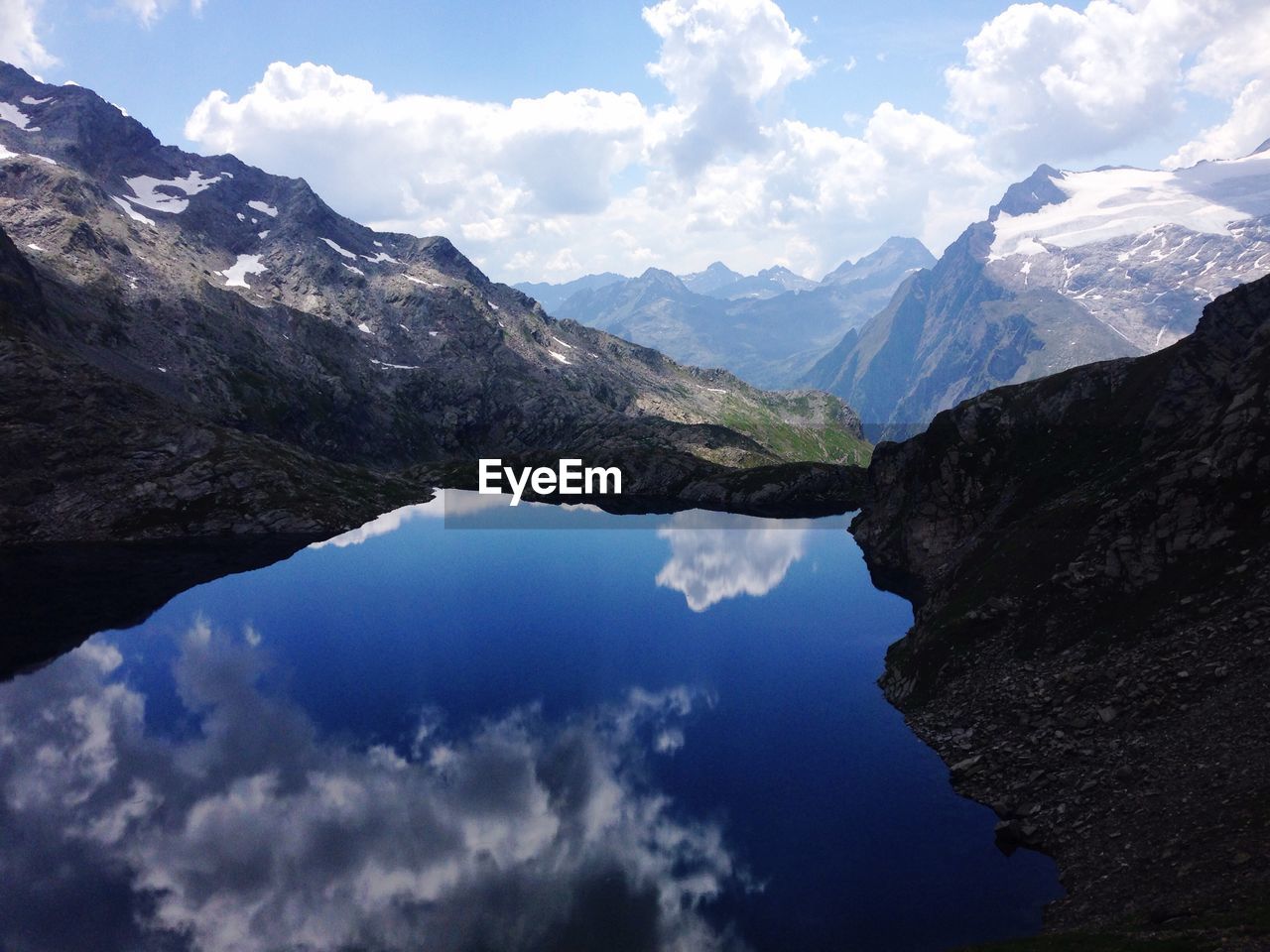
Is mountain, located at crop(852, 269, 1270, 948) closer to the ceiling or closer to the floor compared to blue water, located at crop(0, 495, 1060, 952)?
closer to the ceiling

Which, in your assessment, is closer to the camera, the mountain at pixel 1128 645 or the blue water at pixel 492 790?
the mountain at pixel 1128 645

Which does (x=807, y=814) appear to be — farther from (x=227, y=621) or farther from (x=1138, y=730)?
(x=227, y=621)

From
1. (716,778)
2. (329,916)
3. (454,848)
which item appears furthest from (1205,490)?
(329,916)

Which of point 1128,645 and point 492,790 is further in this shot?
point 1128,645

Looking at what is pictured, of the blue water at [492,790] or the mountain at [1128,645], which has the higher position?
the mountain at [1128,645]
